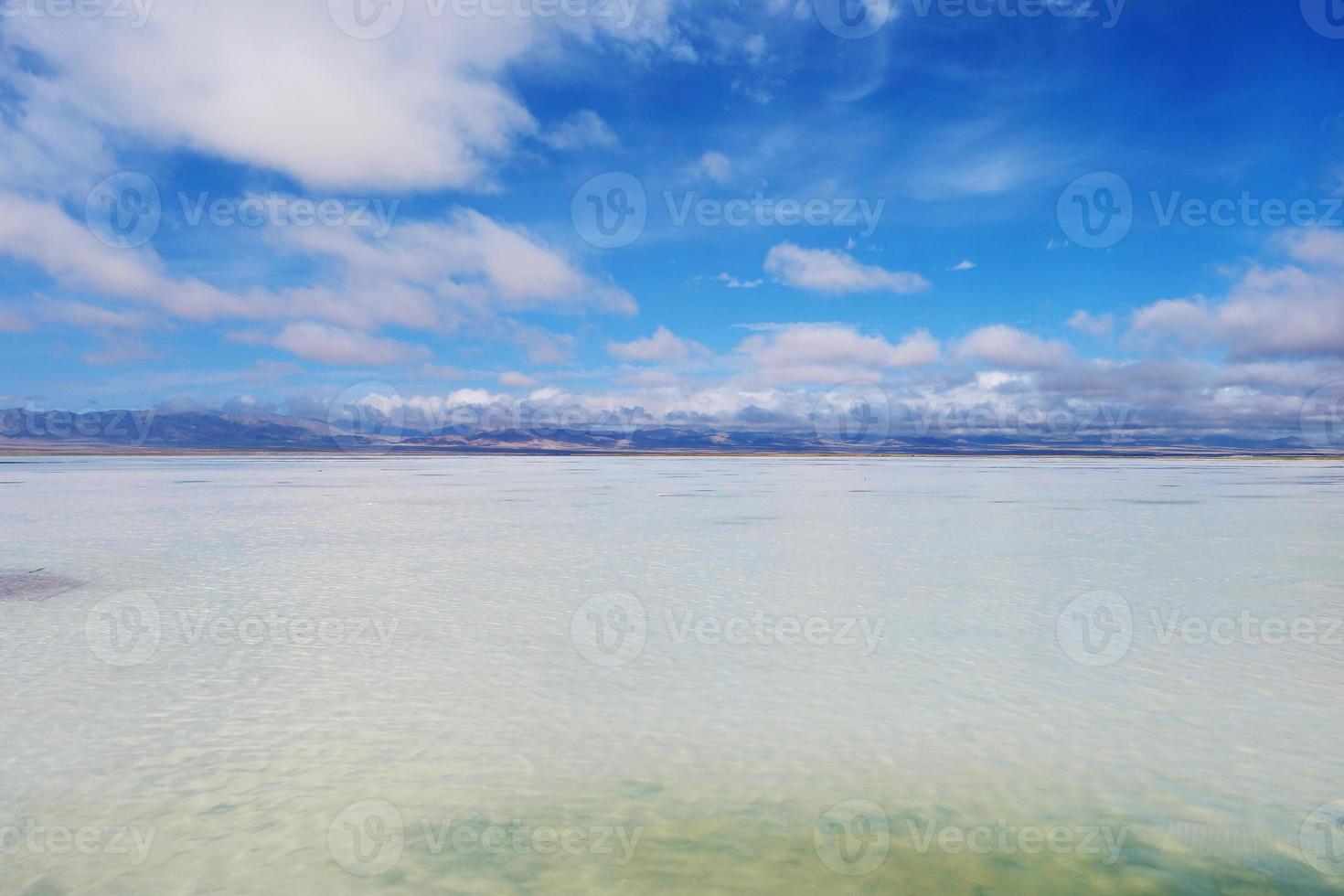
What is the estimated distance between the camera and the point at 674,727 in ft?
27.0

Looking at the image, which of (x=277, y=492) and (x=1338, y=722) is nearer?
(x=1338, y=722)

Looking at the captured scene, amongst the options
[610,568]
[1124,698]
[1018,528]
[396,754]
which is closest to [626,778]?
[396,754]

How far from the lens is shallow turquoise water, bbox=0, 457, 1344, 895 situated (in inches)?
224

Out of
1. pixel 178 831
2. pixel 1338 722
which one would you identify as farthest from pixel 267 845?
pixel 1338 722

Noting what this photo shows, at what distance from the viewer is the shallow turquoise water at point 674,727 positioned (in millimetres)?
5684

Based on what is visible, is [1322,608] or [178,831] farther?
[1322,608]

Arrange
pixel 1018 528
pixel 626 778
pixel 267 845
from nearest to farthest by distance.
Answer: pixel 267 845 < pixel 626 778 < pixel 1018 528

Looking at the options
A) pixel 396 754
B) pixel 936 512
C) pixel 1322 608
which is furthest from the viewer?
pixel 936 512

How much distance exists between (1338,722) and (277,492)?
47.2 metres

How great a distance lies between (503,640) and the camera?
1153cm

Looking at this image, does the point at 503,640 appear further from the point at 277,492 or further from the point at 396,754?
the point at 277,492

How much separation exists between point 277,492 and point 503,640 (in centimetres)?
3931

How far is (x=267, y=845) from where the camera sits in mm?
5852

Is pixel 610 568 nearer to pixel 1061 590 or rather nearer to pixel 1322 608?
pixel 1061 590
